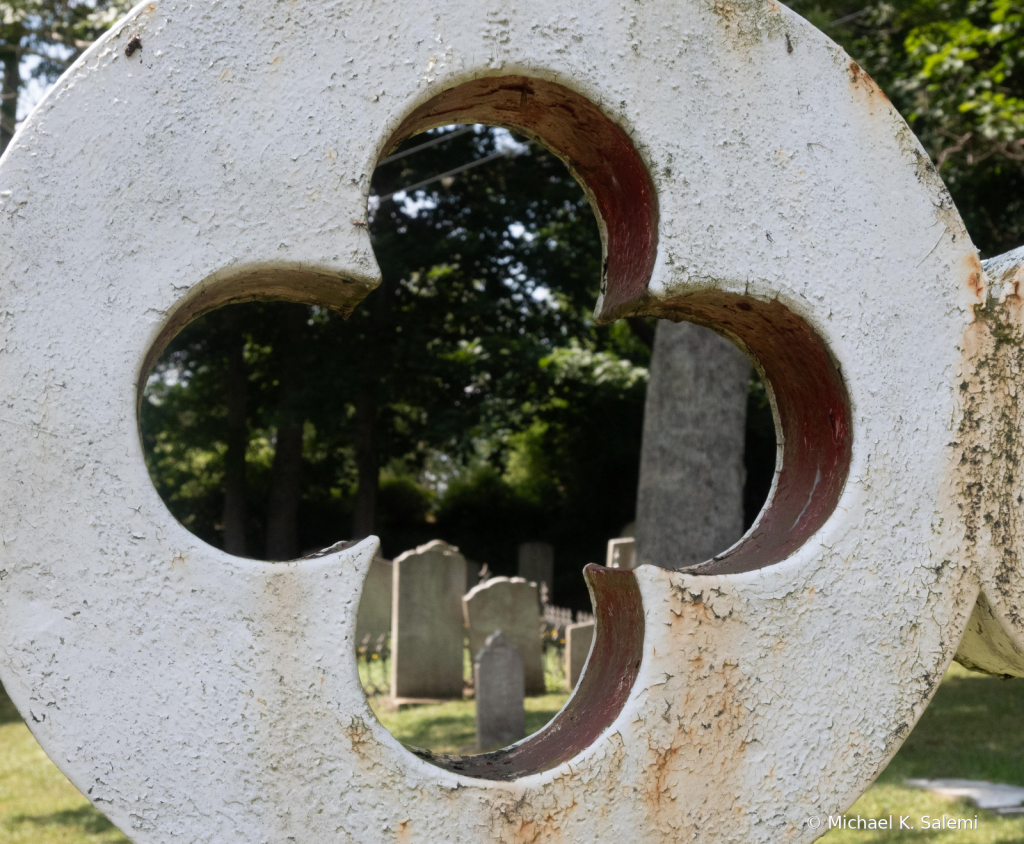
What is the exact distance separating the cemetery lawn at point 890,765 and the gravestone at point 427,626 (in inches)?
11.8

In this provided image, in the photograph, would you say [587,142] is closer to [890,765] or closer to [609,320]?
[609,320]

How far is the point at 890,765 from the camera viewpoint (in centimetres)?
661

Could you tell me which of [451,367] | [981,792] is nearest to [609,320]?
[981,792]

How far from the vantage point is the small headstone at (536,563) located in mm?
13914

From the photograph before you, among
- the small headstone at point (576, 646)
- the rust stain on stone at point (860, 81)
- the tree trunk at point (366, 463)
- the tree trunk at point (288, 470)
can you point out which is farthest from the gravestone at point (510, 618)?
the rust stain on stone at point (860, 81)

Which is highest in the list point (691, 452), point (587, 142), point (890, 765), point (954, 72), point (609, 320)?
point (954, 72)

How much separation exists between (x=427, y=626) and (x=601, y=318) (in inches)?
270

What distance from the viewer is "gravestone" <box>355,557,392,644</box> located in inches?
407

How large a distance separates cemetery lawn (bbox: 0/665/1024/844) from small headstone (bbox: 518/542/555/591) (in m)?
4.96

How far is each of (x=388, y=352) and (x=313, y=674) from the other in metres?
12.0

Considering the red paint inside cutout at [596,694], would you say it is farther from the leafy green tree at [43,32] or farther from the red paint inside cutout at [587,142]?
the leafy green tree at [43,32]

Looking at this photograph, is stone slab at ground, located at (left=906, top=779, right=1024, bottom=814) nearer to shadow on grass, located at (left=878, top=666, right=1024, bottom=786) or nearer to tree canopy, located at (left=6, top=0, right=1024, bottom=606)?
shadow on grass, located at (left=878, top=666, right=1024, bottom=786)

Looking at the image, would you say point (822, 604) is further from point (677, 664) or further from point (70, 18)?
point (70, 18)

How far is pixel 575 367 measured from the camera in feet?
44.7
